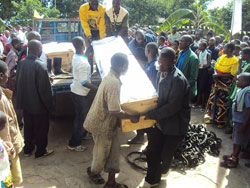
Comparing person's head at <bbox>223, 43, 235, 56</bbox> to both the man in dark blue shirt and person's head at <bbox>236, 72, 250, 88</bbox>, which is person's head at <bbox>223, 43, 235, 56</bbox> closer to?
person's head at <bbox>236, 72, 250, 88</bbox>

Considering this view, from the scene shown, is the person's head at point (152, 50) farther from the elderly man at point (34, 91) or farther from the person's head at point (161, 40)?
the person's head at point (161, 40)

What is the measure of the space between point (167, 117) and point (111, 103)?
0.69 metres

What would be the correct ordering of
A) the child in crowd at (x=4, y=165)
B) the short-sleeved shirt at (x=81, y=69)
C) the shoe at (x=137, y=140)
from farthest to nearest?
the shoe at (x=137, y=140)
the short-sleeved shirt at (x=81, y=69)
the child in crowd at (x=4, y=165)

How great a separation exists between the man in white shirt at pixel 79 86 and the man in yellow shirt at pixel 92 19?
1239mm

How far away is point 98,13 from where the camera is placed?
16.2ft

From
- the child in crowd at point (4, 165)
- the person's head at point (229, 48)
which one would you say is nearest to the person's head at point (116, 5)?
the person's head at point (229, 48)

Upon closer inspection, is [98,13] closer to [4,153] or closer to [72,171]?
[72,171]

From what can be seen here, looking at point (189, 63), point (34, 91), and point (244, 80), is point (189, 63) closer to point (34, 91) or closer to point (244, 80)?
point (244, 80)

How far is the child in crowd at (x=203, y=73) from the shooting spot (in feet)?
20.1

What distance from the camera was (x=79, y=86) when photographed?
3.71 metres

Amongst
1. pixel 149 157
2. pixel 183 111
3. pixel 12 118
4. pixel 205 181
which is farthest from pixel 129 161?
pixel 12 118

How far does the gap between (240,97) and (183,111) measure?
1.29 m

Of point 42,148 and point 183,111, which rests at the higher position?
point 183,111

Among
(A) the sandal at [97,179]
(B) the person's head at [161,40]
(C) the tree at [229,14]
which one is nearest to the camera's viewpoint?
(A) the sandal at [97,179]
